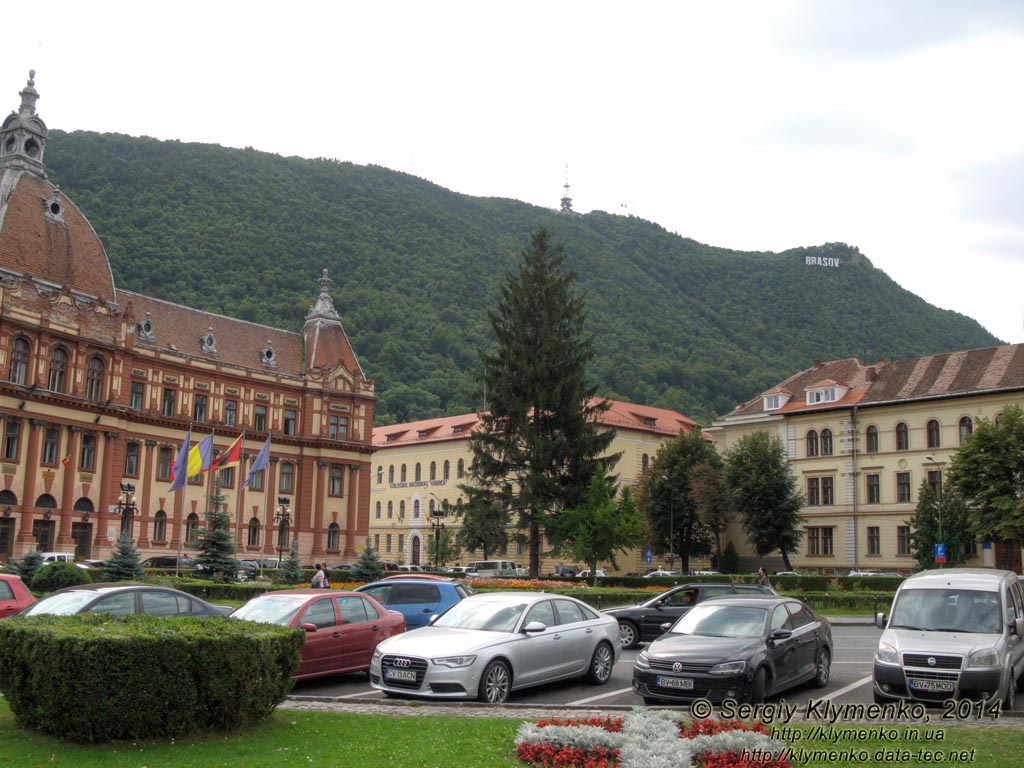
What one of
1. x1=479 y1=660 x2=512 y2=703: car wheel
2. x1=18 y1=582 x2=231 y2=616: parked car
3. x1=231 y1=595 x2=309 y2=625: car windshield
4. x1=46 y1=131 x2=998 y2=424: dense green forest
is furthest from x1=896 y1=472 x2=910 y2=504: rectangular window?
x1=18 y1=582 x2=231 y2=616: parked car

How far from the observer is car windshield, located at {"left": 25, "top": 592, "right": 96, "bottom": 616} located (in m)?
15.1

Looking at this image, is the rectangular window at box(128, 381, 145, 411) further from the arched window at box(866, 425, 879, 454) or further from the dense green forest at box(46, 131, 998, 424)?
the arched window at box(866, 425, 879, 454)

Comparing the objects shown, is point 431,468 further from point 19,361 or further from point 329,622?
point 329,622

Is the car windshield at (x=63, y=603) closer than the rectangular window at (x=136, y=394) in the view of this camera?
Yes

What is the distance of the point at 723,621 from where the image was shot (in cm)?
1523

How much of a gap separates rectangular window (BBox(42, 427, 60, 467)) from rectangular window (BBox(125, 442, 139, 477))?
5.41 metres

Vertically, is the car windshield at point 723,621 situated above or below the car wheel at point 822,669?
above

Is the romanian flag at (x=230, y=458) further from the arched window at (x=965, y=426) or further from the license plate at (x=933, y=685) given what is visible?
the arched window at (x=965, y=426)

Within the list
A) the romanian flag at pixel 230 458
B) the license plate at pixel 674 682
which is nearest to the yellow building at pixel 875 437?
the romanian flag at pixel 230 458

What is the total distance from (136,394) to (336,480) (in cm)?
1701

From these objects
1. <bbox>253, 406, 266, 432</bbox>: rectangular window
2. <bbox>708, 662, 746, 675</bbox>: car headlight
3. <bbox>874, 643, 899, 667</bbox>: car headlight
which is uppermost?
<bbox>253, 406, 266, 432</bbox>: rectangular window

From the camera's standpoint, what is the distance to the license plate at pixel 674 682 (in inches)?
538

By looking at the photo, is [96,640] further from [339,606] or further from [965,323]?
[965,323]

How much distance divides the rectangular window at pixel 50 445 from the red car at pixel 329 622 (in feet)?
134
